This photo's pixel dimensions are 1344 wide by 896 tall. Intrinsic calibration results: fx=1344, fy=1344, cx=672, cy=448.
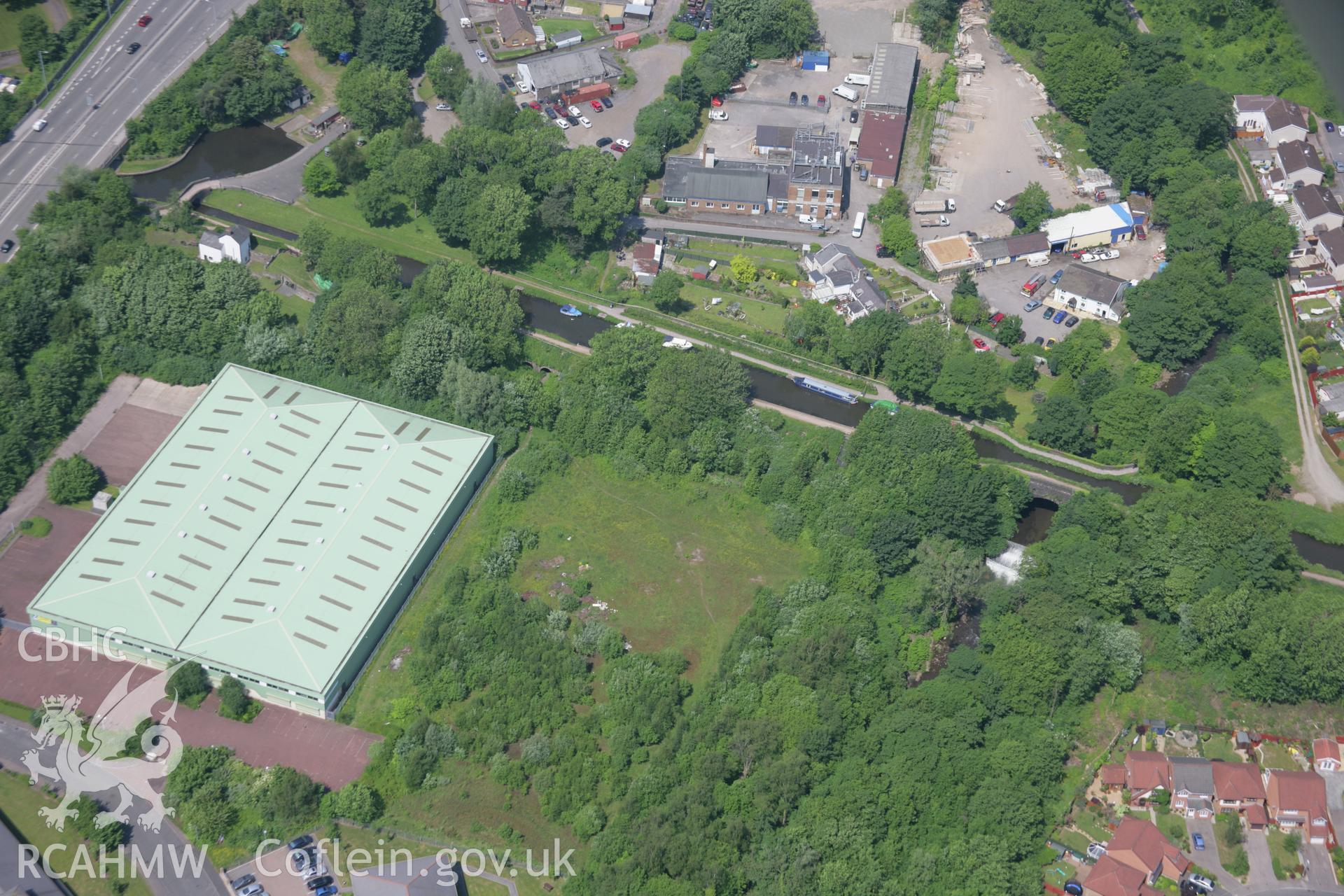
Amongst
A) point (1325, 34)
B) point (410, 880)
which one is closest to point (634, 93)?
point (410, 880)

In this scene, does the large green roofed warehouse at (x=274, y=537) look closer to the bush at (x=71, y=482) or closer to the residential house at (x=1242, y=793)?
the bush at (x=71, y=482)

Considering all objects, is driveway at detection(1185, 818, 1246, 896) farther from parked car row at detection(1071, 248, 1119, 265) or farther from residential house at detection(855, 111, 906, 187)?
residential house at detection(855, 111, 906, 187)

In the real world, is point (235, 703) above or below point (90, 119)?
below

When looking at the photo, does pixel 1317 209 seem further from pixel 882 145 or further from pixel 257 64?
pixel 257 64

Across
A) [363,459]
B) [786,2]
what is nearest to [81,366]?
[363,459]

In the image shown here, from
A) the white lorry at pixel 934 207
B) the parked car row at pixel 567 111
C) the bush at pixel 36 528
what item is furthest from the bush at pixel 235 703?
the white lorry at pixel 934 207
